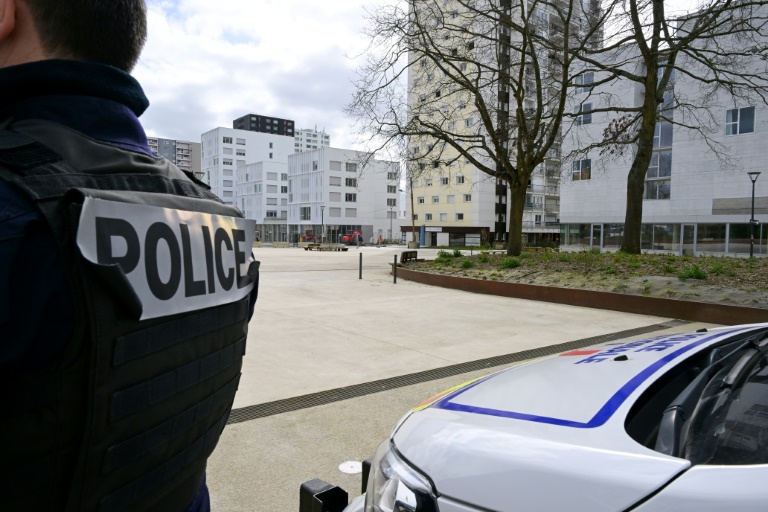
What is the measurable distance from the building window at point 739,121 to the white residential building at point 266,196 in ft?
215

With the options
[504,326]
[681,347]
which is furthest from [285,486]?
[504,326]

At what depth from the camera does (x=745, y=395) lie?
1558mm

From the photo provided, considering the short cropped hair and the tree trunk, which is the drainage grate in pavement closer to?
the short cropped hair

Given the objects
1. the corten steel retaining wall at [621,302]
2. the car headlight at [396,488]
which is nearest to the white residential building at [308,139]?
the corten steel retaining wall at [621,302]

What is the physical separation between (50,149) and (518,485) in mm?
1264

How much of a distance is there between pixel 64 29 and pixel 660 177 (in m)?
38.8

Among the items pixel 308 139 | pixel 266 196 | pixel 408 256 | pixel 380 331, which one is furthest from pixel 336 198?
pixel 308 139

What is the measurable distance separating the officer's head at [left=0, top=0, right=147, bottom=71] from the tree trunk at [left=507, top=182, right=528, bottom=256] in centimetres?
1776

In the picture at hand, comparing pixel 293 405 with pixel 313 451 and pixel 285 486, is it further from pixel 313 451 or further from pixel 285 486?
pixel 285 486

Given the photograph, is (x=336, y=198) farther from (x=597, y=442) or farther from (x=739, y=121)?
(x=597, y=442)

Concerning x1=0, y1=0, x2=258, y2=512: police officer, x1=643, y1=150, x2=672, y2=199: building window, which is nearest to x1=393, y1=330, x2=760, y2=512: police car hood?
x1=0, y1=0, x2=258, y2=512: police officer

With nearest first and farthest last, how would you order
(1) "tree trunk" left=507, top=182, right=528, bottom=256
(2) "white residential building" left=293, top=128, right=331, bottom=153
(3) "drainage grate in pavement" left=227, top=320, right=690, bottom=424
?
(3) "drainage grate in pavement" left=227, top=320, right=690, bottom=424, (1) "tree trunk" left=507, top=182, right=528, bottom=256, (2) "white residential building" left=293, top=128, right=331, bottom=153

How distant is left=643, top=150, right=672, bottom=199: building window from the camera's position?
1330 inches

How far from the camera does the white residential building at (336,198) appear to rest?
7475 centimetres
